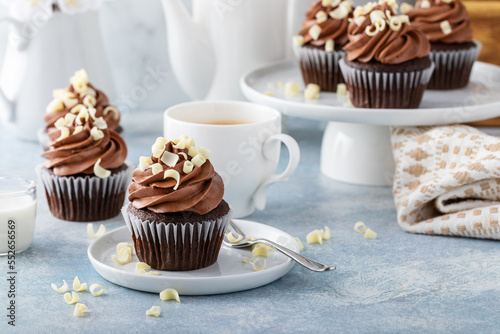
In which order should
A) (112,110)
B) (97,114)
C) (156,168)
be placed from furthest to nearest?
1. (112,110)
2. (97,114)
3. (156,168)

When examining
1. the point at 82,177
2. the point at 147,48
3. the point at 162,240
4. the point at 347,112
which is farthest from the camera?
the point at 147,48

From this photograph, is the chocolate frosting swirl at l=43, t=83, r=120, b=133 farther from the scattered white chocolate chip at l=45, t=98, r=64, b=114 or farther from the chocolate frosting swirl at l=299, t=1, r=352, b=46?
the chocolate frosting swirl at l=299, t=1, r=352, b=46

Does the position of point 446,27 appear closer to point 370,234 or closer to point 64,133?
point 370,234

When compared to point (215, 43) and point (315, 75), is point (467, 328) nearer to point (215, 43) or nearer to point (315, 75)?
point (315, 75)

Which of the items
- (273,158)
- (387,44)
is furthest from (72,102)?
(387,44)

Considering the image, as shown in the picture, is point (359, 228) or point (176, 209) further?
point (359, 228)

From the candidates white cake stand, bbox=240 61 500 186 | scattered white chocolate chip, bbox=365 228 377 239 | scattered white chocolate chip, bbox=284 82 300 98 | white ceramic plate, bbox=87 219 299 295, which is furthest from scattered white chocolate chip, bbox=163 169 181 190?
scattered white chocolate chip, bbox=284 82 300 98

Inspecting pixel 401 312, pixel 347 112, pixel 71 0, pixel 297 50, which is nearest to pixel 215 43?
pixel 297 50
